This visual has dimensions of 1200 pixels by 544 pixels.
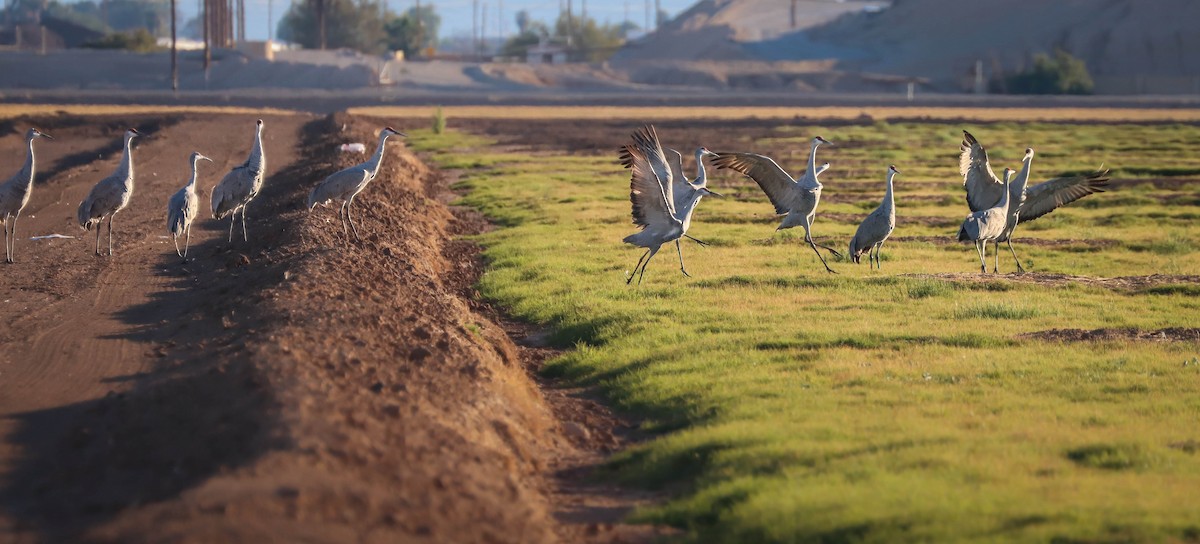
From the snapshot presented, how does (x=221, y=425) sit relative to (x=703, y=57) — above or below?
below

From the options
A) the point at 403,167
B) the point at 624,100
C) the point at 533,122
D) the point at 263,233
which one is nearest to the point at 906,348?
the point at 263,233

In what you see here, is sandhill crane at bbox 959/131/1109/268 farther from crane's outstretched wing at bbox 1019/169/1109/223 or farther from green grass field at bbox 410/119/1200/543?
green grass field at bbox 410/119/1200/543

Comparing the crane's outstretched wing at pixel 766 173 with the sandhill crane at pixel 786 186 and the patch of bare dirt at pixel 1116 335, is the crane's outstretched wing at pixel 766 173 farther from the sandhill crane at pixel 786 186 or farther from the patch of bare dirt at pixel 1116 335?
the patch of bare dirt at pixel 1116 335

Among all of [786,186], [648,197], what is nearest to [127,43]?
[786,186]

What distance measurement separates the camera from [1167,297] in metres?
16.0

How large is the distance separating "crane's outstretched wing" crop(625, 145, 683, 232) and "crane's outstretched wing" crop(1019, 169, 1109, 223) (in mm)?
6184

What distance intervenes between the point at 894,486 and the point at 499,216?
698 inches

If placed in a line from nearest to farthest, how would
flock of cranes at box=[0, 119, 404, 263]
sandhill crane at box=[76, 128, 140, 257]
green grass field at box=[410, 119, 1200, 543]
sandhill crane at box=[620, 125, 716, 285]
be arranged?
1. green grass field at box=[410, 119, 1200, 543]
2. sandhill crane at box=[620, 125, 716, 285]
3. flock of cranes at box=[0, 119, 404, 263]
4. sandhill crane at box=[76, 128, 140, 257]

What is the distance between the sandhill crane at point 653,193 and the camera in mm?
14062

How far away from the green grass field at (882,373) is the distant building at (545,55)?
399 ft

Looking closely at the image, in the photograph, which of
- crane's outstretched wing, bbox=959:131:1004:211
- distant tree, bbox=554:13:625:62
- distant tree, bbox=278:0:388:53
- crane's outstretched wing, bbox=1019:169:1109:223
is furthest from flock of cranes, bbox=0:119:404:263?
distant tree, bbox=554:13:625:62

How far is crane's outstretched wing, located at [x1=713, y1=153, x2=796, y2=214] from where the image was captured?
51.7 feet

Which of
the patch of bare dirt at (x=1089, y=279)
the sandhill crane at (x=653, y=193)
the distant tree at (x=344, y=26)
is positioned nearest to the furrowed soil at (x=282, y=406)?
the sandhill crane at (x=653, y=193)

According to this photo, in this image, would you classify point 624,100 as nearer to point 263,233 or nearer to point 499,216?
point 499,216
